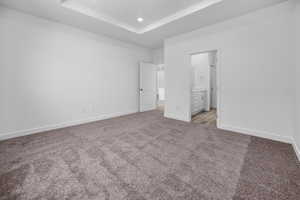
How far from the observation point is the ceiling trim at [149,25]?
8.00 ft

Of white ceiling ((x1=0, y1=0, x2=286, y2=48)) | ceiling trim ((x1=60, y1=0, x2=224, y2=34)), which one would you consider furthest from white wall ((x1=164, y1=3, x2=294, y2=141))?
ceiling trim ((x1=60, y1=0, x2=224, y2=34))

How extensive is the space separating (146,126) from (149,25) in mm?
2869

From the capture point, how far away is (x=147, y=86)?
5.31 metres

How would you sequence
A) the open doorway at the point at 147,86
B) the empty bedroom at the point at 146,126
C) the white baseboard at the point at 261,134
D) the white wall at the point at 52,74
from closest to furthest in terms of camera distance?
the empty bedroom at the point at 146,126 < the white baseboard at the point at 261,134 < the white wall at the point at 52,74 < the open doorway at the point at 147,86

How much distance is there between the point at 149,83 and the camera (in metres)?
5.39

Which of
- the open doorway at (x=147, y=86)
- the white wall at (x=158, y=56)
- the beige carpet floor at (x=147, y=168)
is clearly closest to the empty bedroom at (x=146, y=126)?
the beige carpet floor at (x=147, y=168)

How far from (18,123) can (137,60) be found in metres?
3.91

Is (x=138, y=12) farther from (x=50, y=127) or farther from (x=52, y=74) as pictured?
(x=50, y=127)

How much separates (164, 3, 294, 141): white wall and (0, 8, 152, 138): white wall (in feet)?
9.76

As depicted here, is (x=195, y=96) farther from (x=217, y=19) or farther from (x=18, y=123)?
(x=18, y=123)

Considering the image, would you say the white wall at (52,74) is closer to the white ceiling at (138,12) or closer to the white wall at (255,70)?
the white ceiling at (138,12)

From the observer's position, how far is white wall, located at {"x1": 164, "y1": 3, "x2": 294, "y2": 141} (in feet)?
7.68

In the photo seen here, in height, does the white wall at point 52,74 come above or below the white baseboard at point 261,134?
above

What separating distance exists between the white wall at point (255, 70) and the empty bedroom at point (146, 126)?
0.02 meters
